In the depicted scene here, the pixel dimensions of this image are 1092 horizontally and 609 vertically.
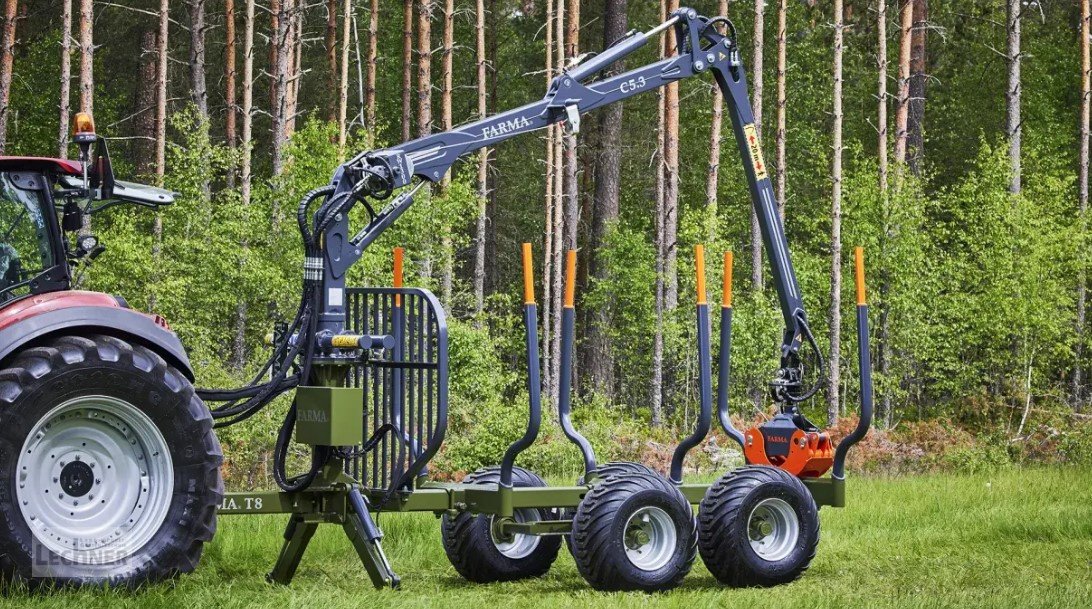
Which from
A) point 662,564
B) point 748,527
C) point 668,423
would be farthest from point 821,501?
point 668,423

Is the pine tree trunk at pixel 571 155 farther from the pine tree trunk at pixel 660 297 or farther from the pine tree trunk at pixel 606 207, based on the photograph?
the pine tree trunk at pixel 660 297

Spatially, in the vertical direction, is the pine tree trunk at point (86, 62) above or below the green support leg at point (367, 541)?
above

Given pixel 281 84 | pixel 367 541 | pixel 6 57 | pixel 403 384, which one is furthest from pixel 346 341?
pixel 6 57

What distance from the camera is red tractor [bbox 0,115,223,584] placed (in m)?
6.90

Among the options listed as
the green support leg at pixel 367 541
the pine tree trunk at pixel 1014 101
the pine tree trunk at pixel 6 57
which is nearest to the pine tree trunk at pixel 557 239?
the pine tree trunk at pixel 1014 101

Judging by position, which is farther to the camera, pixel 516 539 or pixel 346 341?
pixel 516 539

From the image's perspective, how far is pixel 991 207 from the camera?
25703 millimetres

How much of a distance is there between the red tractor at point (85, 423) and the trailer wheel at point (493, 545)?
87.1 inches

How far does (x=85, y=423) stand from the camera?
7.24 m

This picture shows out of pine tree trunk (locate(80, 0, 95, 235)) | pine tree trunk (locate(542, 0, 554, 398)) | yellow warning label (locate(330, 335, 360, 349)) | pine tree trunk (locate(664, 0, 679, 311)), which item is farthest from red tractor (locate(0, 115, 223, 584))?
pine tree trunk (locate(664, 0, 679, 311))

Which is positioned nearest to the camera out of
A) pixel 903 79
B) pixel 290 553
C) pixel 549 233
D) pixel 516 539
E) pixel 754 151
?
pixel 290 553

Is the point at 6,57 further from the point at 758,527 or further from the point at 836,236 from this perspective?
the point at 758,527

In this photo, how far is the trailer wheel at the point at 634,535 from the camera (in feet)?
27.7

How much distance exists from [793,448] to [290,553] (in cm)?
381
